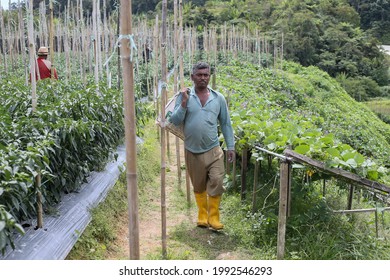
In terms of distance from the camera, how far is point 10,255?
3.42 meters

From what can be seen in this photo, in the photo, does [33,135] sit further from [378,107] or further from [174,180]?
[378,107]

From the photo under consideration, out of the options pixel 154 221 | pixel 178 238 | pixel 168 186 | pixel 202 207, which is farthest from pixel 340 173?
pixel 168 186

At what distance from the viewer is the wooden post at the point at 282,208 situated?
13.4ft

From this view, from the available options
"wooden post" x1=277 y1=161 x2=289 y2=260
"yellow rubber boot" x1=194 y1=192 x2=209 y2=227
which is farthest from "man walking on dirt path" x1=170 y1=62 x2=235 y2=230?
"wooden post" x1=277 y1=161 x2=289 y2=260

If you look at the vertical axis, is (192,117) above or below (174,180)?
above

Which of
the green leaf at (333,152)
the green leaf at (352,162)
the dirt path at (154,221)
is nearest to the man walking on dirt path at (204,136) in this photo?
the dirt path at (154,221)

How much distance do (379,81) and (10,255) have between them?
36.6 metres

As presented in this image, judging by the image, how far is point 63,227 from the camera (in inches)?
161

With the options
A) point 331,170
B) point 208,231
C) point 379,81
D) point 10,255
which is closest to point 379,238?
point 331,170

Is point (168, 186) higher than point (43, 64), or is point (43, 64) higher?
point (43, 64)

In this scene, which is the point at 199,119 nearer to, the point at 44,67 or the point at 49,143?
the point at 49,143

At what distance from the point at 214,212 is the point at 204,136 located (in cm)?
79

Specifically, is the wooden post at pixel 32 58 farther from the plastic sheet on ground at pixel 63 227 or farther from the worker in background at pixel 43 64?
the worker in background at pixel 43 64

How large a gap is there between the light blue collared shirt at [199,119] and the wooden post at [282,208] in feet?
3.09
